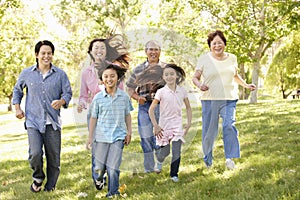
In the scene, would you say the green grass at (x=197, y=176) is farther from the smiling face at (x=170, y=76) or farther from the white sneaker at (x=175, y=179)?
the smiling face at (x=170, y=76)

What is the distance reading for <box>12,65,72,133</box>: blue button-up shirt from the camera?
570 centimetres

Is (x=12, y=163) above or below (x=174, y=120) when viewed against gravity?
below

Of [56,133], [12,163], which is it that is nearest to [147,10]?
[12,163]

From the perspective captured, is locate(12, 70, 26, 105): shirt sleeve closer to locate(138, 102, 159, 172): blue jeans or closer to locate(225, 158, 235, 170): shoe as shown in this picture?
locate(138, 102, 159, 172): blue jeans

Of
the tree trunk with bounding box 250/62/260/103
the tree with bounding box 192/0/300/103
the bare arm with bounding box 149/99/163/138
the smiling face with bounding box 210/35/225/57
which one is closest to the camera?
the bare arm with bounding box 149/99/163/138

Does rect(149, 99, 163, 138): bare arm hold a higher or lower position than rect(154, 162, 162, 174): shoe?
higher

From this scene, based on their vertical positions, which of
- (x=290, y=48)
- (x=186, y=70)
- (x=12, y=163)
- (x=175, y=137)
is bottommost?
(x=12, y=163)

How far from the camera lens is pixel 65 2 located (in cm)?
2742

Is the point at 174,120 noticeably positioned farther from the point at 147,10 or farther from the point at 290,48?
the point at 290,48

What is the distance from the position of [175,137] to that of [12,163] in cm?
492

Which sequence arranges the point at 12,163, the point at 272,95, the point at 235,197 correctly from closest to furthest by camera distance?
the point at 235,197 → the point at 12,163 → the point at 272,95

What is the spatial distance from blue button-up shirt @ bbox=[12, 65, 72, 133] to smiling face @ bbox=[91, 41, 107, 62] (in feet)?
2.27

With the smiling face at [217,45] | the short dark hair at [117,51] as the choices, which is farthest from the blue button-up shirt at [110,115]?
the smiling face at [217,45]

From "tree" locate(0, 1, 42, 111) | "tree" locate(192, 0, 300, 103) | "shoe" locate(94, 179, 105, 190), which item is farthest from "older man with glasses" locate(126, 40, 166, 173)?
"tree" locate(192, 0, 300, 103)
